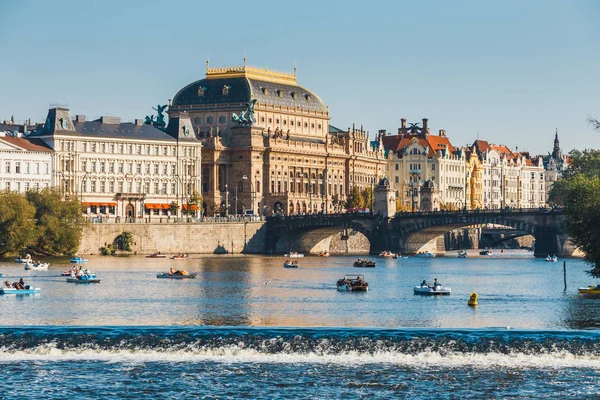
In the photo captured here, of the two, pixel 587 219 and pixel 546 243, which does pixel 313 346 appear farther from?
pixel 546 243

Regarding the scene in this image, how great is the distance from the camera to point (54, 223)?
168m

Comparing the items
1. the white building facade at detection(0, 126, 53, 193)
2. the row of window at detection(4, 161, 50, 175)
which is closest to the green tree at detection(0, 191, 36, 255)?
the white building facade at detection(0, 126, 53, 193)

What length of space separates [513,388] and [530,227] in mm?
134478

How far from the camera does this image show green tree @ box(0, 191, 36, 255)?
15850 centimetres

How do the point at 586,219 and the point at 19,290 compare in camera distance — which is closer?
the point at 586,219

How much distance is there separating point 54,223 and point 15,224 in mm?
9763

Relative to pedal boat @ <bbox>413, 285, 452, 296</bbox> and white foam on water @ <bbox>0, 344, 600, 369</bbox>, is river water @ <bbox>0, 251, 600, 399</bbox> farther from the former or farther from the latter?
pedal boat @ <bbox>413, 285, 452, 296</bbox>

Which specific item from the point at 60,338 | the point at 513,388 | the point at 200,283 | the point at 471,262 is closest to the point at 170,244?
the point at 471,262

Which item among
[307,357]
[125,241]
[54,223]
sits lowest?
[307,357]

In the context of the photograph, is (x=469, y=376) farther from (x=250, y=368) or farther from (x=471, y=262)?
(x=471, y=262)

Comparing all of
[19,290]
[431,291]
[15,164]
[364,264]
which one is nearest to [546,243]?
[364,264]

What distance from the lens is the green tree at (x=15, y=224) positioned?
158m

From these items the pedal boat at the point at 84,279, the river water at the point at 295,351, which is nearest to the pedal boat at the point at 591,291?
the river water at the point at 295,351

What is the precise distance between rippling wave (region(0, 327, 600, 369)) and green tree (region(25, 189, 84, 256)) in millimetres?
94419
